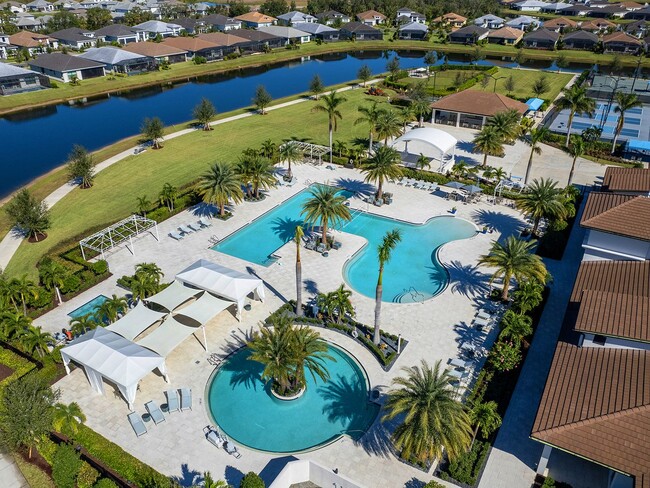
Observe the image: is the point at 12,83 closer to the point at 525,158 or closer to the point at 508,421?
the point at 525,158

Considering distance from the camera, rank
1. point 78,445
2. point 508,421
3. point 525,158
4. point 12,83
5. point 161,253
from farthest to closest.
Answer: point 12,83
point 525,158
point 161,253
point 508,421
point 78,445

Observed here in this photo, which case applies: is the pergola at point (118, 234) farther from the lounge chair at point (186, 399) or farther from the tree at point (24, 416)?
the lounge chair at point (186, 399)

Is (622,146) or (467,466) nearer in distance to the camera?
(467,466)

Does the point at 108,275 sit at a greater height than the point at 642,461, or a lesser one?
lesser

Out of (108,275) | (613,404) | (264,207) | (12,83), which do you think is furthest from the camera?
(12,83)

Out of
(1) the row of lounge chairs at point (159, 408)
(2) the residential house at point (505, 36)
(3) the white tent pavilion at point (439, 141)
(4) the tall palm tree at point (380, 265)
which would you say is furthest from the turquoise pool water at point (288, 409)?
(2) the residential house at point (505, 36)

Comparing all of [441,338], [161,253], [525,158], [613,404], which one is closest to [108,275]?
[161,253]

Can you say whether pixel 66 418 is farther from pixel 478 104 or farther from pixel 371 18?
pixel 371 18
